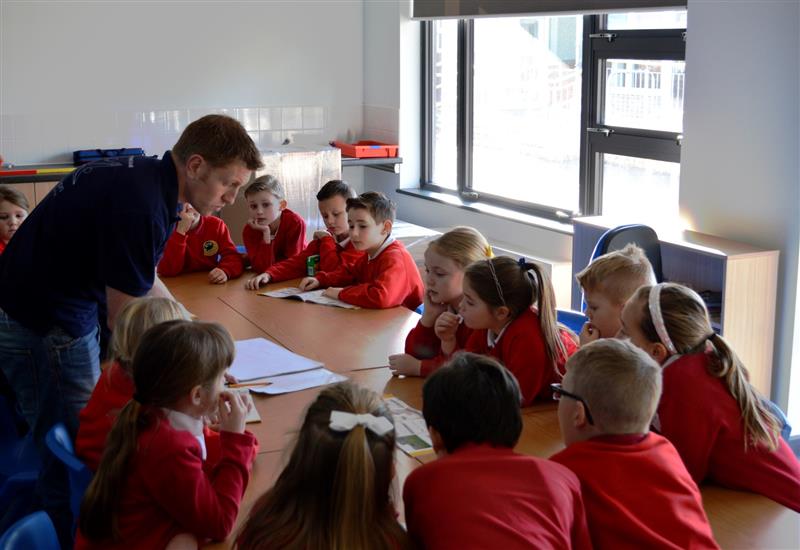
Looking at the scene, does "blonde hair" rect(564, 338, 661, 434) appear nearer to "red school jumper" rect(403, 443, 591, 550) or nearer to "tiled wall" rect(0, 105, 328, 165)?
"red school jumper" rect(403, 443, 591, 550)

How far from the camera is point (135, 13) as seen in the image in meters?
6.57

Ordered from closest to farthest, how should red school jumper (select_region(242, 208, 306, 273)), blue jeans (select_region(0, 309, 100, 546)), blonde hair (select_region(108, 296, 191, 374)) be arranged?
blonde hair (select_region(108, 296, 191, 374))
blue jeans (select_region(0, 309, 100, 546))
red school jumper (select_region(242, 208, 306, 273))

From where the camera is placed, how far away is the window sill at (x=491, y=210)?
561cm

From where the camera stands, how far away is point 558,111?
18.9ft

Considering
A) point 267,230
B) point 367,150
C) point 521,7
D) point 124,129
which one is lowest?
point 267,230

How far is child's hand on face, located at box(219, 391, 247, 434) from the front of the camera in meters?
1.98

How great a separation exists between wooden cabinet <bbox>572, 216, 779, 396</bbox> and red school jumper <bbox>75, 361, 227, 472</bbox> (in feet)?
8.34

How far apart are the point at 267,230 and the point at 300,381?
5.83 ft

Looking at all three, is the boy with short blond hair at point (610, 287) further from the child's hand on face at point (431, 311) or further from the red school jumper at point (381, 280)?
the red school jumper at point (381, 280)

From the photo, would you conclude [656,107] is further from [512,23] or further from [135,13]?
[135,13]

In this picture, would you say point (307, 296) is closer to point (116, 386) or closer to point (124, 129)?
point (116, 386)

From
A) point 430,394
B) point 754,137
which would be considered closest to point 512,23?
point 754,137

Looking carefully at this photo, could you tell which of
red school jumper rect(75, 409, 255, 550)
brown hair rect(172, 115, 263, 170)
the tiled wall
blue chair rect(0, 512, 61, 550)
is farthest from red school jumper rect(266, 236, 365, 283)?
the tiled wall

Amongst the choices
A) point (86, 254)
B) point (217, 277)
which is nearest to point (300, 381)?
Result: point (86, 254)
